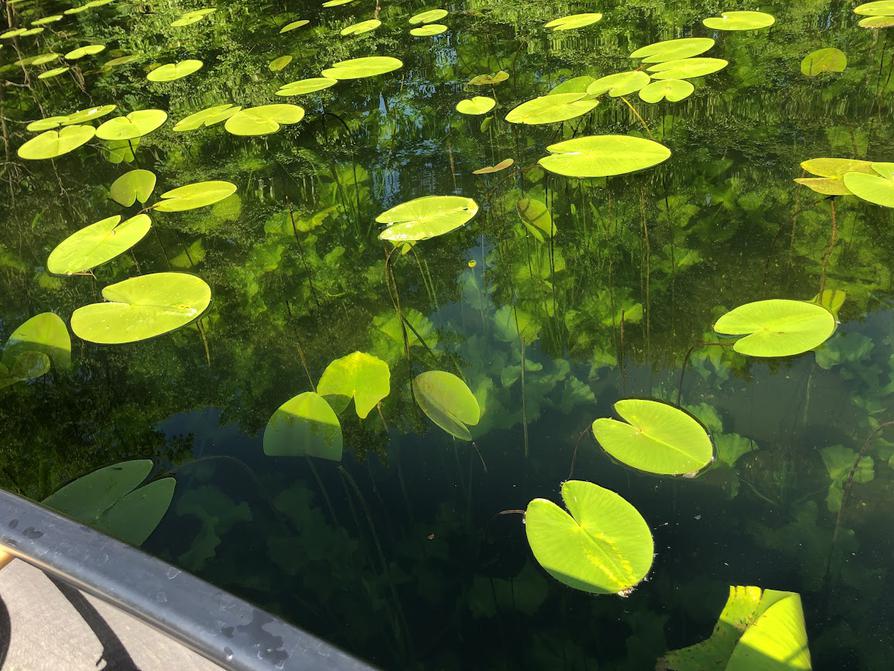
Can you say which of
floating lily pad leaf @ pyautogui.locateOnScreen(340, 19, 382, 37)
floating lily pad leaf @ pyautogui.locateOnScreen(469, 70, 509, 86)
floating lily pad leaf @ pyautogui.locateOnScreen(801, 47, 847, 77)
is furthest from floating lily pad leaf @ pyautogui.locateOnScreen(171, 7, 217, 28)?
floating lily pad leaf @ pyautogui.locateOnScreen(801, 47, 847, 77)

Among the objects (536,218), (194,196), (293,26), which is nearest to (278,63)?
(293,26)

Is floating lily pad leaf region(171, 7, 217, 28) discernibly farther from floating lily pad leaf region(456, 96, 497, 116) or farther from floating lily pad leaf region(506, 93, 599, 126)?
floating lily pad leaf region(506, 93, 599, 126)

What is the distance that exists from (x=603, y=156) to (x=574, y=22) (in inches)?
59.5

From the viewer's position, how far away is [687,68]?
217cm

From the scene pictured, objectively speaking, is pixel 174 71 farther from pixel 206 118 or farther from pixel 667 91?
pixel 667 91

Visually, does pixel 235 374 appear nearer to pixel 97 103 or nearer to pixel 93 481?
pixel 93 481

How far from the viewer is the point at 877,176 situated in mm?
1460

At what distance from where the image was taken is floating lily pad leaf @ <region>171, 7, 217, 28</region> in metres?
3.77

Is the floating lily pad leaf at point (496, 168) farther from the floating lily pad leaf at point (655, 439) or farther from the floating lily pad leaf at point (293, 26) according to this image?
the floating lily pad leaf at point (293, 26)

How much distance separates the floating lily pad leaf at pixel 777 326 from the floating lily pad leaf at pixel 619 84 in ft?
3.65

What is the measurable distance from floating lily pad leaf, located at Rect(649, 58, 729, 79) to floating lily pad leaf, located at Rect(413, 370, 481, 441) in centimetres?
151

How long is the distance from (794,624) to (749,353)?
19.2 inches

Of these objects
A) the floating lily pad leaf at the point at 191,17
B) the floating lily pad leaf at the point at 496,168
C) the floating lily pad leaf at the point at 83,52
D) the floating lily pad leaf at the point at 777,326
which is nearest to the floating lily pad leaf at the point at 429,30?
the floating lily pad leaf at the point at 496,168

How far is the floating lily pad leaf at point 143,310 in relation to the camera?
1365 mm
